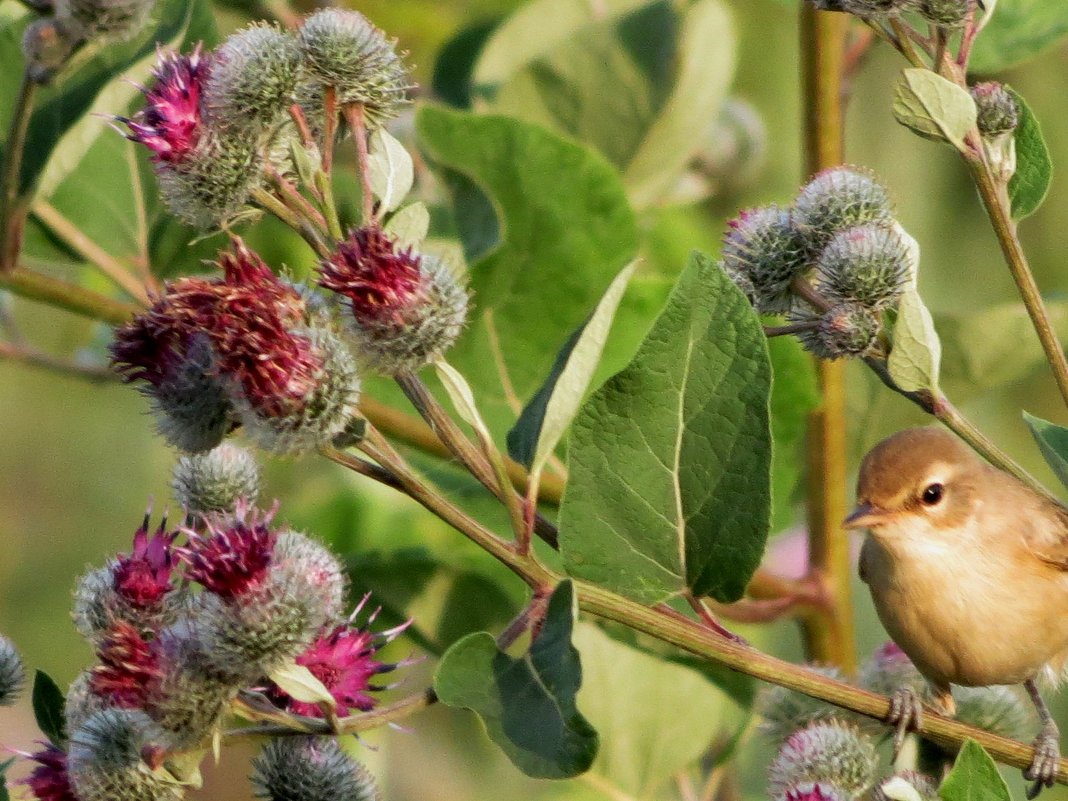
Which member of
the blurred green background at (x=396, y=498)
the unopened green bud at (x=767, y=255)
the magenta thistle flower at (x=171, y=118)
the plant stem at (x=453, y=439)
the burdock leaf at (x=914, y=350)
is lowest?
the blurred green background at (x=396, y=498)

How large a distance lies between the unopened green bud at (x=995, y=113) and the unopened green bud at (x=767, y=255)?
0.37m

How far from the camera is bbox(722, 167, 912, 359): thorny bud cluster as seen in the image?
241 cm

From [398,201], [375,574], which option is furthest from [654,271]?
[398,201]

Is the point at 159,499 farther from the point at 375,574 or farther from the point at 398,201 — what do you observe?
the point at 398,201

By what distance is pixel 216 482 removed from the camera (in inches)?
97.0

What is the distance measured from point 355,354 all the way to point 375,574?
1.63 m

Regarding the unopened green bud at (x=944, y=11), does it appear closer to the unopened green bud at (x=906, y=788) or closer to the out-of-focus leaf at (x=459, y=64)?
the unopened green bud at (x=906, y=788)

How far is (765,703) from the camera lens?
10.0 ft

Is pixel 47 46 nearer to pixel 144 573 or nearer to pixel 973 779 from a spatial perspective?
pixel 144 573

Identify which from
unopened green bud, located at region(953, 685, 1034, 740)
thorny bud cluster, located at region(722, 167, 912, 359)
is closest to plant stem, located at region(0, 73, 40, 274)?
thorny bud cluster, located at region(722, 167, 912, 359)

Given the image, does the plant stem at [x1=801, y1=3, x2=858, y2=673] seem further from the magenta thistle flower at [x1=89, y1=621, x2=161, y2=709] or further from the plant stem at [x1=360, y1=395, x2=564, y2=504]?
the magenta thistle flower at [x1=89, y1=621, x2=161, y2=709]

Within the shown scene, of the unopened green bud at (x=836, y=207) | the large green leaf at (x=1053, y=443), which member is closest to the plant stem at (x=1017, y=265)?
the large green leaf at (x=1053, y=443)

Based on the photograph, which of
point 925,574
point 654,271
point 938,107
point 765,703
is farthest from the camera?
point 654,271

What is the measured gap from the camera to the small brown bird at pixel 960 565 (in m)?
3.40
